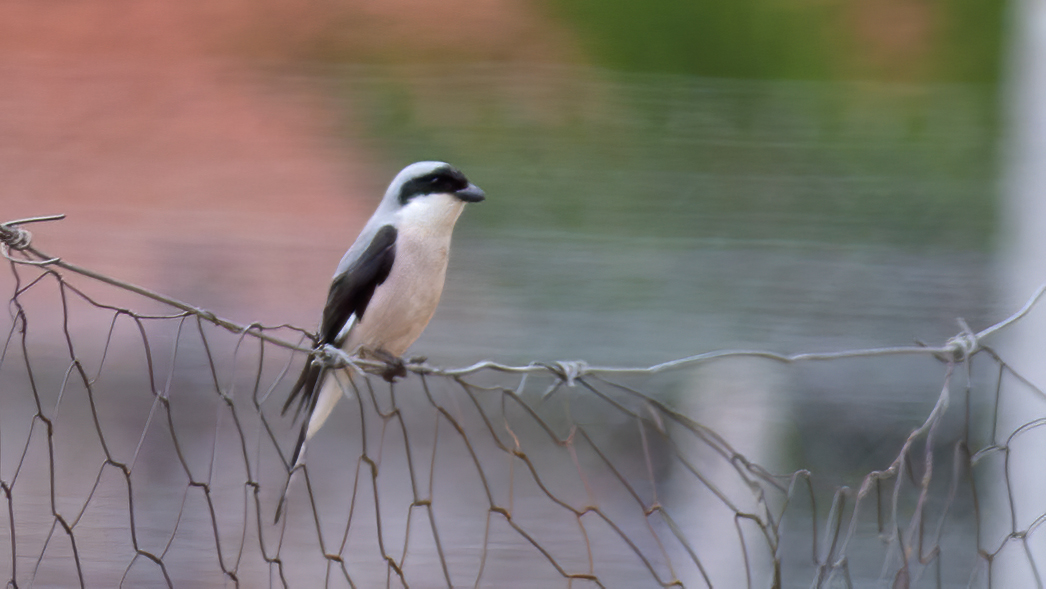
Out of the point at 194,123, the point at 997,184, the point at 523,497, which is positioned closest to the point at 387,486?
the point at 523,497

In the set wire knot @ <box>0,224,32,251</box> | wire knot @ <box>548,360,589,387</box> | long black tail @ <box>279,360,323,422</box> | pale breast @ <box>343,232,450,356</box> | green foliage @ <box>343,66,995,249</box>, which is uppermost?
green foliage @ <box>343,66,995,249</box>

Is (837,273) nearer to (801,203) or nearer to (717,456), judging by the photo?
(801,203)

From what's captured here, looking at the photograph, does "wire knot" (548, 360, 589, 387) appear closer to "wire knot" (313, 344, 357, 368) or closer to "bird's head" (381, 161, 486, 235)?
"wire knot" (313, 344, 357, 368)

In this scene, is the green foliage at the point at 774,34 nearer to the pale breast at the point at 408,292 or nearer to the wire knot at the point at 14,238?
the pale breast at the point at 408,292

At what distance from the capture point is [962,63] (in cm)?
172

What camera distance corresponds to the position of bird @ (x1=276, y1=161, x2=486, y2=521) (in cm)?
133

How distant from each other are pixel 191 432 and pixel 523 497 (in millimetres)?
593

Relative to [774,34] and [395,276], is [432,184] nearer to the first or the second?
[395,276]

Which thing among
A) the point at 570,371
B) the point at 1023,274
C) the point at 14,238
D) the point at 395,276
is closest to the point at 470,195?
the point at 395,276

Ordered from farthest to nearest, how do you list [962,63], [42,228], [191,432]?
[962,63], [42,228], [191,432]

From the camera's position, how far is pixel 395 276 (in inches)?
52.5

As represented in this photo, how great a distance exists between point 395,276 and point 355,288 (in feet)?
0.25

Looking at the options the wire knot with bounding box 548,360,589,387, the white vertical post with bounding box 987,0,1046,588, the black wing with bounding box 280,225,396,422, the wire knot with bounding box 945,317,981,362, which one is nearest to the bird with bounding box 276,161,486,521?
the black wing with bounding box 280,225,396,422

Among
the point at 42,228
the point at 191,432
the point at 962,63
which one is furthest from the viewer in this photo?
the point at 962,63
